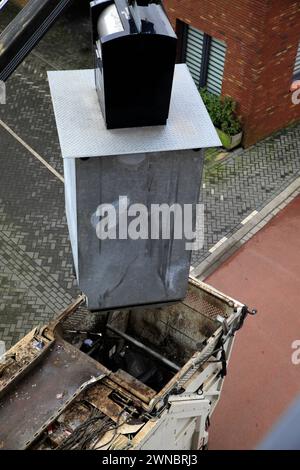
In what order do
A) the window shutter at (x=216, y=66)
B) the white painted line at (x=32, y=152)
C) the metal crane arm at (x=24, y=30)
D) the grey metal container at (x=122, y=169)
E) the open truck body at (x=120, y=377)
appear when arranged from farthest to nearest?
the window shutter at (x=216, y=66) < the white painted line at (x=32, y=152) < the metal crane arm at (x=24, y=30) < the open truck body at (x=120, y=377) < the grey metal container at (x=122, y=169)

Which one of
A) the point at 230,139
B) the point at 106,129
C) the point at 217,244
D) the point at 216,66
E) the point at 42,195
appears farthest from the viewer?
the point at 216,66

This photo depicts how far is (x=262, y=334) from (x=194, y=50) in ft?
25.9

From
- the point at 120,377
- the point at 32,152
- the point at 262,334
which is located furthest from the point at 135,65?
the point at 32,152

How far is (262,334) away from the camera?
33.0ft

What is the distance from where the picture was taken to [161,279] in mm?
6258

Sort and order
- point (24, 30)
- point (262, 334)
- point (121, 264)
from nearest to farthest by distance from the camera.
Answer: point (121, 264) < point (24, 30) < point (262, 334)

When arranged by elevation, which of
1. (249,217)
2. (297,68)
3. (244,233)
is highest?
(297,68)

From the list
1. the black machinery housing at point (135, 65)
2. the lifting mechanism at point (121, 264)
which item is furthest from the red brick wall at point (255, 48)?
the black machinery housing at point (135, 65)

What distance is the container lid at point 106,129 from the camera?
16.5 feet

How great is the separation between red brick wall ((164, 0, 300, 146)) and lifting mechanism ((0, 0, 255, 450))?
653 cm

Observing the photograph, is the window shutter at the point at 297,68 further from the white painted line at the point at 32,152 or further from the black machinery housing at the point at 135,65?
the black machinery housing at the point at 135,65

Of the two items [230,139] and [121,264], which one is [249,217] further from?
[121,264]

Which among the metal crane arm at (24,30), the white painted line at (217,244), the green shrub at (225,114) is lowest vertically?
the white painted line at (217,244)
